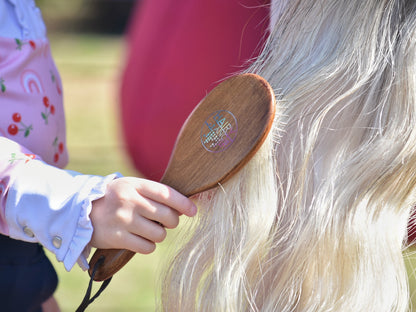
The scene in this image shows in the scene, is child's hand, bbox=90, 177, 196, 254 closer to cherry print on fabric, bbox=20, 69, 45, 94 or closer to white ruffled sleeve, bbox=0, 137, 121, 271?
white ruffled sleeve, bbox=0, 137, 121, 271

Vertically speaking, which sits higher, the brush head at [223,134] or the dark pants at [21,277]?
the brush head at [223,134]

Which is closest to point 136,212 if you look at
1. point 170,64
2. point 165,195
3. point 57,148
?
point 165,195

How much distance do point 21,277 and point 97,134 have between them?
2.31 m

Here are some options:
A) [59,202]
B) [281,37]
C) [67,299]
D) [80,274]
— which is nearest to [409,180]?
[281,37]

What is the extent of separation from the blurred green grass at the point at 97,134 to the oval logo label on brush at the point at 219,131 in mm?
163

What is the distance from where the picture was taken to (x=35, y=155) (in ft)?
2.10

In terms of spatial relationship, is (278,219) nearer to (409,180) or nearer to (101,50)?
(409,180)

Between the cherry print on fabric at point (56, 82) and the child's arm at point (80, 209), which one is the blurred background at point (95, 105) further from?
the cherry print on fabric at point (56, 82)

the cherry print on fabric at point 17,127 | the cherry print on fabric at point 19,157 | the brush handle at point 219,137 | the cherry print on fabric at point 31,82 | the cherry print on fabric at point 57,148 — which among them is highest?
the brush handle at point 219,137

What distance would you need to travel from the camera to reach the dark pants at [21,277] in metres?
0.72

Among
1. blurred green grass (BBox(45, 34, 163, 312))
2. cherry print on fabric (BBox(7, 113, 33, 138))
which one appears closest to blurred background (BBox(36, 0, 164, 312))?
blurred green grass (BBox(45, 34, 163, 312))

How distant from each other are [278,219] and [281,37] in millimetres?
174

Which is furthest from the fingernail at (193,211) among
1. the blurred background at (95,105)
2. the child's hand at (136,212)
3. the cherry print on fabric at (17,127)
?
the cherry print on fabric at (17,127)

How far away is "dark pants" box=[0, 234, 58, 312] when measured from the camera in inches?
28.3
